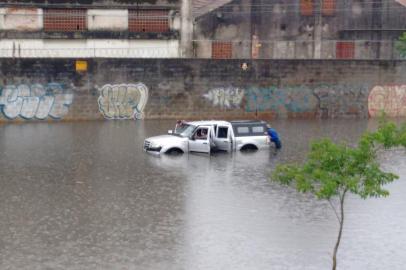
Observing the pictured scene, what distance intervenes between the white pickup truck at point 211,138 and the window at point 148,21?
787 inches

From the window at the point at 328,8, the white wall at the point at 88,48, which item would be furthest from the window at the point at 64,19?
the window at the point at 328,8

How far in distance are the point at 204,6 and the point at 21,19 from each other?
1176 cm

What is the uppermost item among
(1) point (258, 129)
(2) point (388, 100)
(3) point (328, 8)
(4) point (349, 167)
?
(3) point (328, 8)

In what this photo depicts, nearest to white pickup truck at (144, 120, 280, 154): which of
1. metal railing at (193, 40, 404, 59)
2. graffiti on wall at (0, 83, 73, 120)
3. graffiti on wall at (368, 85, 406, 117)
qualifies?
graffiti on wall at (0, 83, 73, 120)

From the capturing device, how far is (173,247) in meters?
16.8

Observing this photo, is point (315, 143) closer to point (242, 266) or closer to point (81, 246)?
point (242, 266)

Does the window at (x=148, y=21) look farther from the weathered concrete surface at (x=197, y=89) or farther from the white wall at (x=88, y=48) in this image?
the weathered concrete surface at (x=197, y=89)

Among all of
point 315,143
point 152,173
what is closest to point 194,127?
point 152,173

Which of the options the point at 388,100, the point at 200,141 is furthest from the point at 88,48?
the point at 200,141

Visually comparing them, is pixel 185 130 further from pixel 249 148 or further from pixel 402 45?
pixel 402 45

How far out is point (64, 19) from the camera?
164ft

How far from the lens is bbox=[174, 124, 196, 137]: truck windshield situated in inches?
1227

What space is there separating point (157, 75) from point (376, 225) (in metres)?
25.4

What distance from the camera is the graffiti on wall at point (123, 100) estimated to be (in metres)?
42.5
